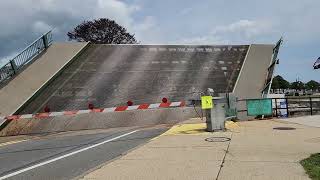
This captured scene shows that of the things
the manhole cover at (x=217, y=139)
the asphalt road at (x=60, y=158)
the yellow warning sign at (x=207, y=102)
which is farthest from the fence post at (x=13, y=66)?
the manhole cover at (x=217, y=139)

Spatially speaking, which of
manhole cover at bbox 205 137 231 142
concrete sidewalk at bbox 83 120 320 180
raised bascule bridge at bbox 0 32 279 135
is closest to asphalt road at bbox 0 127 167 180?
concrete sidewalk at bbox 83 120 320 180

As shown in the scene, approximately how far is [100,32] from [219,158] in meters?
62.4

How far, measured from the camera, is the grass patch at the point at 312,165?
25.8 feet

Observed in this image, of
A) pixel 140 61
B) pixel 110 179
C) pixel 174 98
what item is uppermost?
pixel 140 61

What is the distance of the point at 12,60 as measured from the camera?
29.7m

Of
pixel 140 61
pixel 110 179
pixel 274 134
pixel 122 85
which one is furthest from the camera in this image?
pixel 140 61

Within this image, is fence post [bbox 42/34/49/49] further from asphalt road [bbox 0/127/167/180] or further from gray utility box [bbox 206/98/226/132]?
gray utility box [bbox 206/98/226/132]

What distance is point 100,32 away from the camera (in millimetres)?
71125

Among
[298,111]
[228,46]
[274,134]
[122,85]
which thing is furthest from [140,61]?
[274,134]

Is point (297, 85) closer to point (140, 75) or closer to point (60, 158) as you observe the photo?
point (140, 75)

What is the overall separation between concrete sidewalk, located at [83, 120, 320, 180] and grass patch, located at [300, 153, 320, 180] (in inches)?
4.6

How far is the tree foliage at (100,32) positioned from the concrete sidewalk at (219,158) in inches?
2231

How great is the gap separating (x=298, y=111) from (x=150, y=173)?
1966 cm

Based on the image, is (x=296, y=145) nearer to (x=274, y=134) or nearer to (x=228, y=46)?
(x=274, y=134)
